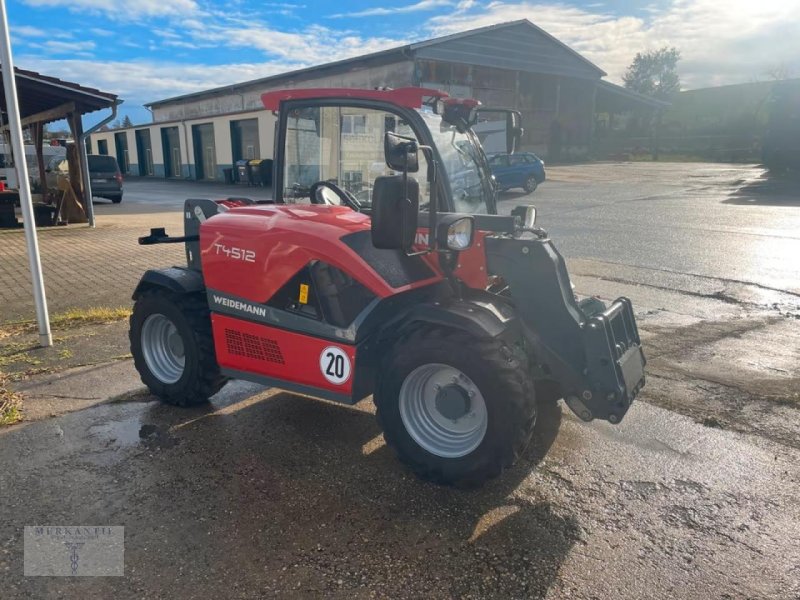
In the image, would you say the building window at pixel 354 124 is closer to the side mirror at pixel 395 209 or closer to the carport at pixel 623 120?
the side mirror at pixel 395 209

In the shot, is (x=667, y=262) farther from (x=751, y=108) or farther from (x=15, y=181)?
(x=751, y=108)

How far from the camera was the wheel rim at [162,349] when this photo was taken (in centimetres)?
461

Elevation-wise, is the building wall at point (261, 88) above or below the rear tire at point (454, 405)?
above

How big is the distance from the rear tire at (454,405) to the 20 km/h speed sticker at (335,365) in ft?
0.83

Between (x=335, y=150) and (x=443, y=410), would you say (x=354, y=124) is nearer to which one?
(x=335, y=150)

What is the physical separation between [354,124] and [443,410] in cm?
212

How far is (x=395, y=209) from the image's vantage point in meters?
3.06

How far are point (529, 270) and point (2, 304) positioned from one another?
6.97 m

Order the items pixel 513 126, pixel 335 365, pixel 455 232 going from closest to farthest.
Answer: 1. pixel 455 232
2. pixel 335 365
3. pixel 513 126

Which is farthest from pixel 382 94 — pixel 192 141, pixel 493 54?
pixel 192 141

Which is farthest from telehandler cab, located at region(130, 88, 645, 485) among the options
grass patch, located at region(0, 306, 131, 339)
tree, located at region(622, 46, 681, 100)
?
tree, located at region(622, 46, 681, 100)

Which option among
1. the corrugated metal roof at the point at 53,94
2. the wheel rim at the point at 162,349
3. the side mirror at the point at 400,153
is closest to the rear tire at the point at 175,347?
the wheel rim at the point at 162,349

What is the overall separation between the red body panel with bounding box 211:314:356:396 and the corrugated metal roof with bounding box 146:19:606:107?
25879mm

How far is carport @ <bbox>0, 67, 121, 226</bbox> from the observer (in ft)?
42.5
